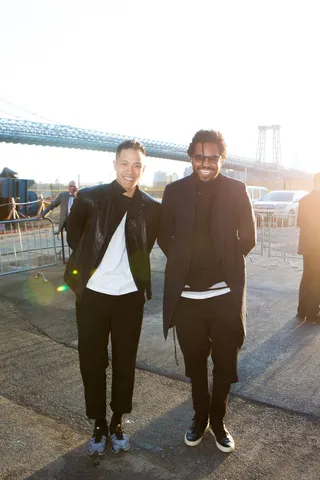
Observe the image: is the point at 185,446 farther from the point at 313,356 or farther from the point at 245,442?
the point at 313,356

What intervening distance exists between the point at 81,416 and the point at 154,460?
0.74 meters

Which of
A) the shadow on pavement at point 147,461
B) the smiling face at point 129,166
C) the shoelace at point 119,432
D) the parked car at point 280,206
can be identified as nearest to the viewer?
the shadow on pavement at point 147,461

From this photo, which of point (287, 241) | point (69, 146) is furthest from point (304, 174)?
point (287, 241)

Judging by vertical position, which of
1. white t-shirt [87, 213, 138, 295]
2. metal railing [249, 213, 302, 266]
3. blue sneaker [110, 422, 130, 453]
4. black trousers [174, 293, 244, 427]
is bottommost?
metal railing [249, 213, 302, 266]

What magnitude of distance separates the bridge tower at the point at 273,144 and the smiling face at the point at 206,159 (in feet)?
335

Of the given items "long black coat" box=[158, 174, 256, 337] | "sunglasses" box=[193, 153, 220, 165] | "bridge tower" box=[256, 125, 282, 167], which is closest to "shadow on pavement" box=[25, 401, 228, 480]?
"long black coat" box=[158, 174, 256, 337]

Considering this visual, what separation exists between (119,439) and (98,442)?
0.42 ft

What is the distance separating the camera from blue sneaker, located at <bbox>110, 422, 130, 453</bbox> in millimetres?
2549

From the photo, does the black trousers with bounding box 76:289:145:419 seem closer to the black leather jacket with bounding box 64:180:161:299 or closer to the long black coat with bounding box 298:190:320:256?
the black leather jacket with bounding box 64:180:161:299

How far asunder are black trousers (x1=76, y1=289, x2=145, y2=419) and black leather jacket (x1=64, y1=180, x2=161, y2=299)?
0.12m

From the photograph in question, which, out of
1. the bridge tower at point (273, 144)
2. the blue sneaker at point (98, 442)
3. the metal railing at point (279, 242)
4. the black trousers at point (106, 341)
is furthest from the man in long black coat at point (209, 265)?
the bridge tower at point (273, 144)

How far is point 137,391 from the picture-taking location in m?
3.33

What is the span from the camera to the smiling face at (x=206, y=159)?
98.3 inches

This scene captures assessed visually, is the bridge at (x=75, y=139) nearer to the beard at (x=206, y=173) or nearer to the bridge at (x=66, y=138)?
the bridge at (x=66, y=138)
